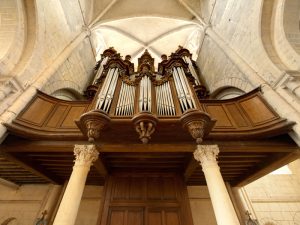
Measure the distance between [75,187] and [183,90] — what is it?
3.41 metres

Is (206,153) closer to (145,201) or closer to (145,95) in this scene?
(145,95)

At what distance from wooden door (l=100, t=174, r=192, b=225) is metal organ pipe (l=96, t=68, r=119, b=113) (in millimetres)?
2553

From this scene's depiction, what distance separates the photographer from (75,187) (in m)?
4.03

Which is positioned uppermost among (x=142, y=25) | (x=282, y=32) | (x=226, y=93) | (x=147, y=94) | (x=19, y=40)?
(x=142, y=25)

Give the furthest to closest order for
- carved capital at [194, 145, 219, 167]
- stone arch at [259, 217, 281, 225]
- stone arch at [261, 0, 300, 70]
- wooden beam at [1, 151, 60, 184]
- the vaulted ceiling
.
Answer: the vaulted ceiling < stone arch at [259, 217, 281, 225] < stone arch at [261, 0, 300, 70] < wooden beam at [1, 151, 60, 184] < carved capital at [194, 145, 219, 167]

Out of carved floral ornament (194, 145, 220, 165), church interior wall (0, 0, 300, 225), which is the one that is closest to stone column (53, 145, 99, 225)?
church interior wall (0, 0, 300, 225)

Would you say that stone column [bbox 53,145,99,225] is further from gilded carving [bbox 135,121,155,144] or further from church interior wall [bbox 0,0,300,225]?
church interior wall [bbox 0,0,300,225]

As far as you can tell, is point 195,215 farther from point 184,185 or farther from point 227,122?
point 227,122

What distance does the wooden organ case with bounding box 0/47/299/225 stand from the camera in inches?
173

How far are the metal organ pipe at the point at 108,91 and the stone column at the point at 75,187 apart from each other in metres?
0.96

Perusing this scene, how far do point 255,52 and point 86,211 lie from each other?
7051 millimetres

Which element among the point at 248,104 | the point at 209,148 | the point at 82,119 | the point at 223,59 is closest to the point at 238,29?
the point at 223,59

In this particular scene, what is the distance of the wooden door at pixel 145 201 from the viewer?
535 cm

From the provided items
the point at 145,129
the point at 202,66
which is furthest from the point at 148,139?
the point at 202,66
